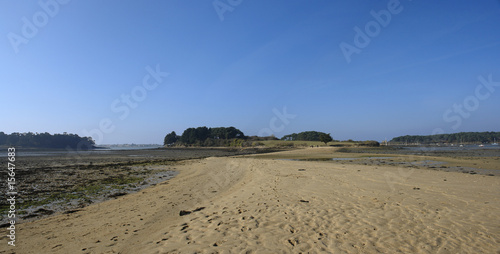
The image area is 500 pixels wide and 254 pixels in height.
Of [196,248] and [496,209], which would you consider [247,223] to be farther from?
[496,209]

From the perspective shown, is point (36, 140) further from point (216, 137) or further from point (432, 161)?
point (432, 161)

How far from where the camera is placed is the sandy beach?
4926 millimetres

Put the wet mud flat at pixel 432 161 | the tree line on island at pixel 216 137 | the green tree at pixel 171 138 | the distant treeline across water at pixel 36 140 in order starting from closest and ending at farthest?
the wet mud flat at pixel 432 161, the distant treeline across water at pixel 36 140, the tree line on island at pixel 216 137, the green tree at pixel 171 138

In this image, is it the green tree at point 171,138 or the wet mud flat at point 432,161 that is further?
the green tree at point 171,138

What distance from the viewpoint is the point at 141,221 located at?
7.29m

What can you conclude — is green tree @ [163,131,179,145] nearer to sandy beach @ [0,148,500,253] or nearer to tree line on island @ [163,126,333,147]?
tree line on island @ [163,126,333,147]

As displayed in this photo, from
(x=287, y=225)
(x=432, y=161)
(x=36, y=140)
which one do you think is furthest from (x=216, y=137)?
(x=287, y=225)

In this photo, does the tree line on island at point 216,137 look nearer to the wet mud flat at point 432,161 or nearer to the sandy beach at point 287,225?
the wet mud flat at point 432,161

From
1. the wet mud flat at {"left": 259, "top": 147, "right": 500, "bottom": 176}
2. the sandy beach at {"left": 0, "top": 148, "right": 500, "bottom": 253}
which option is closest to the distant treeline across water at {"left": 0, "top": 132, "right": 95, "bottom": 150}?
the wet mud flat at {"left": 259, "top": 147, "right": 500, "bottom": 176}

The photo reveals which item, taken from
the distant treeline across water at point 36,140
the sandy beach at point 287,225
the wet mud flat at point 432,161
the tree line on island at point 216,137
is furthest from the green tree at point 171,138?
the sandy beach at point 287,225

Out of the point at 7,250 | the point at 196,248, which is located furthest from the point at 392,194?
the point at 7,250

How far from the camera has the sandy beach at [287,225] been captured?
493cm

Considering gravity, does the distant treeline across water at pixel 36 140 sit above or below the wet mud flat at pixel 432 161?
above

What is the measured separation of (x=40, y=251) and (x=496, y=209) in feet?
41.1
